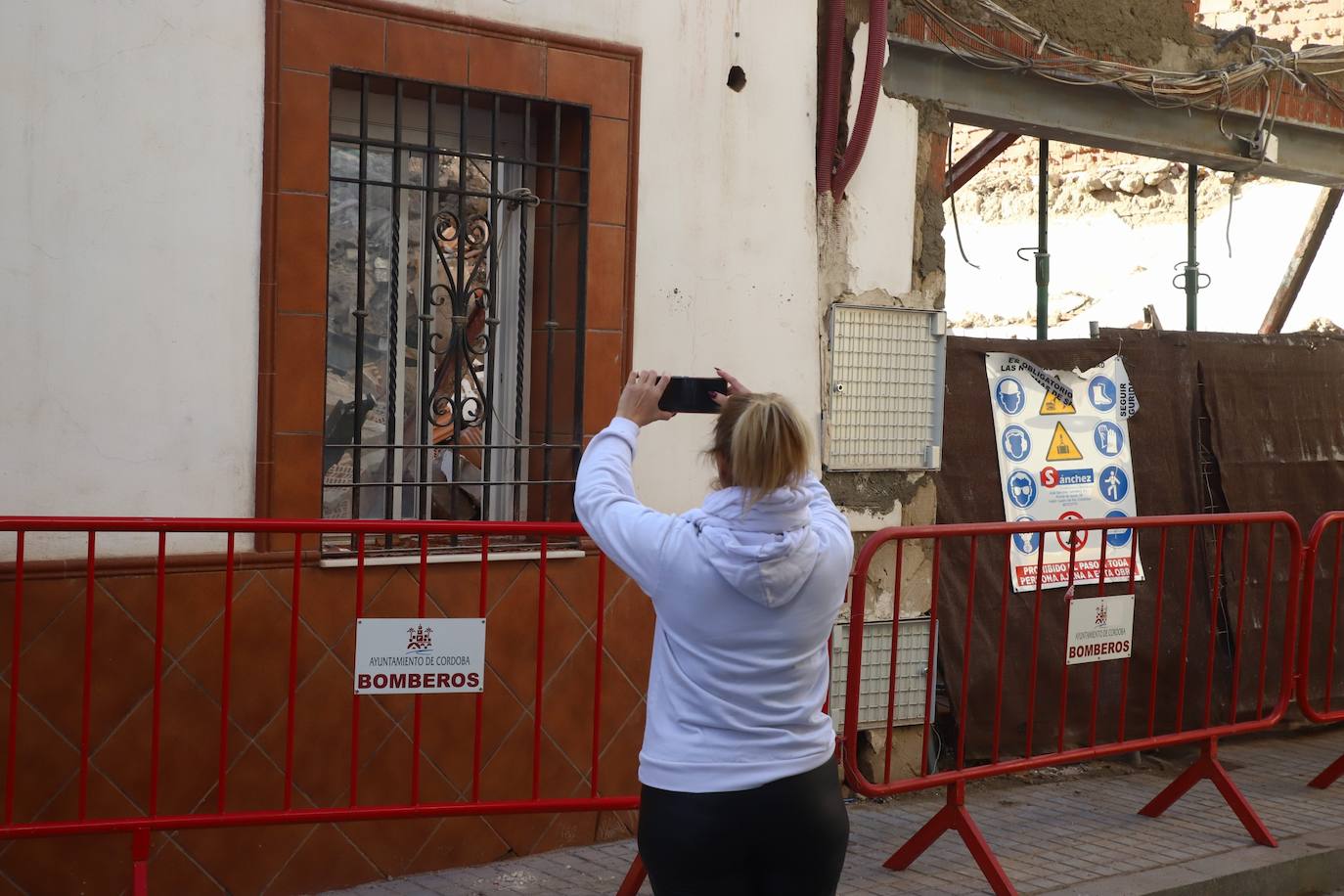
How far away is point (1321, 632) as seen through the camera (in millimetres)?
8477

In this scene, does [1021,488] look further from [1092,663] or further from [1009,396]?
[1092,663]

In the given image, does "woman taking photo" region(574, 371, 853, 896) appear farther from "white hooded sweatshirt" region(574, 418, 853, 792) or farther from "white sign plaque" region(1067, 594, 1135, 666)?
"white sign plaque" region(1067, 594, 1135, 666)

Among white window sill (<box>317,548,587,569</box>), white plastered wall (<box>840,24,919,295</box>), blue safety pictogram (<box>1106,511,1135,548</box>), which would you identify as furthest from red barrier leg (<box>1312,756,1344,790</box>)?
white window sill (<box>317,548,587,569</box>)

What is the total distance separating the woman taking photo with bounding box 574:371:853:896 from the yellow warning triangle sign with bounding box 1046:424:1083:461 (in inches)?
181

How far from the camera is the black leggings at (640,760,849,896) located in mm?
3072

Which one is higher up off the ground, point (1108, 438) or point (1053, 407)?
point (1053, 407)

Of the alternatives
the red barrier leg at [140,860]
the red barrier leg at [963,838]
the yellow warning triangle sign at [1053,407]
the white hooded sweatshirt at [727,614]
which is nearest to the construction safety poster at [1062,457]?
the yellow warning triangle sign at [1053,407]

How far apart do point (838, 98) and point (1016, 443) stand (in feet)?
Result: 6.64

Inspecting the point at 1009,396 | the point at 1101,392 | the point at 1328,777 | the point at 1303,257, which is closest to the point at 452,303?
the point at 1009,396

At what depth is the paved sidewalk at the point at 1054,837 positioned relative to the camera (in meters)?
5.52

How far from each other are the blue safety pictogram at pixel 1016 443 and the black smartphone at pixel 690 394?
423 cm

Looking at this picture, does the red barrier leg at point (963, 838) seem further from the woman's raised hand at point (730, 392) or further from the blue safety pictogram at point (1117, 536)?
the woman's raised hand at point (730, 392)

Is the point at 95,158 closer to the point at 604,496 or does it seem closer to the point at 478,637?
the point at 478,637

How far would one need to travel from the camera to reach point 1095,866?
5742mm
